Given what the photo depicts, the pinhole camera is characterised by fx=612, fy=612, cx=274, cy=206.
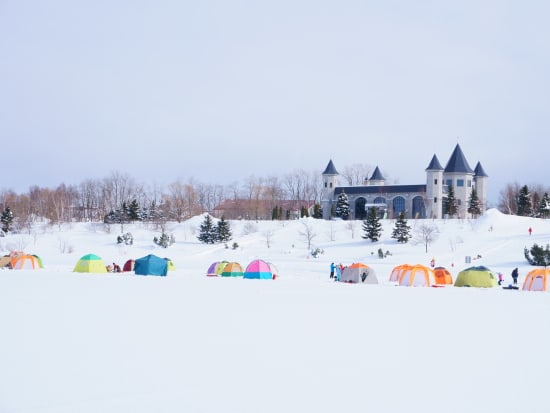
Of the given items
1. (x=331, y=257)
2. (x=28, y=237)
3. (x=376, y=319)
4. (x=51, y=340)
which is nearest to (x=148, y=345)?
(x=51, y=340)

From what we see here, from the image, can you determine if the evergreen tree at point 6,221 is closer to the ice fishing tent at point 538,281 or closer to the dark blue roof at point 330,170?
the dark blue roof at point 330,170

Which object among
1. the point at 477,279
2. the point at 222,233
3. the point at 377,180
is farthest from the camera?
the point at 377,180

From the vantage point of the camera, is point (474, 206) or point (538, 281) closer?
point (538, 281)

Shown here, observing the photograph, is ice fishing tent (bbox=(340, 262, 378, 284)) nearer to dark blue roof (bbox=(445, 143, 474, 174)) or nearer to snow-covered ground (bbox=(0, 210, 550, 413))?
snow-covered ground (bbox=(0, 210, 550, 413))

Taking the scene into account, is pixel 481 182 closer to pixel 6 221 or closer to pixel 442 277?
pixel 442 277

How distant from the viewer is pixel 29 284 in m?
20.9

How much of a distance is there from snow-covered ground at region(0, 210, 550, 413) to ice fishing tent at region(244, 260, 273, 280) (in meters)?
5.27

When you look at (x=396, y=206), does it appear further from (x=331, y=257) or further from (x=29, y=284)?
(x=29, y=284)

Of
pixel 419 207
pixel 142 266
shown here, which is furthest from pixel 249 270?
pixel 419 207

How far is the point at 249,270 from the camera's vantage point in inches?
1085

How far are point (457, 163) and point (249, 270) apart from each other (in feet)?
133

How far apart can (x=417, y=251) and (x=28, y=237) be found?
32.6 meters

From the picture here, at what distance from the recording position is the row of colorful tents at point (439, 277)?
78.0 ft

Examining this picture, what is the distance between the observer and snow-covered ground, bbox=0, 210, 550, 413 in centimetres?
735
